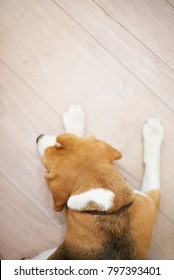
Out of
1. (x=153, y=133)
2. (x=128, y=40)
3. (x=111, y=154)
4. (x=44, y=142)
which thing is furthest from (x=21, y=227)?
(x=128, y=40)

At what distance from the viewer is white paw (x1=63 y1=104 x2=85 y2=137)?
8.13 ft

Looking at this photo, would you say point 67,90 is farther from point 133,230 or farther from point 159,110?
point 133,230

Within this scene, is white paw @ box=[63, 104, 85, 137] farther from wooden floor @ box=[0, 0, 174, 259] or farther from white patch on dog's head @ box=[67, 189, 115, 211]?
white patch on dog's head @ box=[67, 189, 115, 211]

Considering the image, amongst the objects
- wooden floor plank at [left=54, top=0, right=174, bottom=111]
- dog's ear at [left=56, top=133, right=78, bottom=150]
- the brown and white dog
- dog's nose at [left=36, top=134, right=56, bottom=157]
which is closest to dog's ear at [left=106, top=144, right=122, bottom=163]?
the brown and white dog

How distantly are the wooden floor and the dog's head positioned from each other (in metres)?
0.51

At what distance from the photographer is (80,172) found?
1906mm

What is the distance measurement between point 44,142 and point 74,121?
0.32 m

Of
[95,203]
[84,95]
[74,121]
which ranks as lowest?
[95,203]

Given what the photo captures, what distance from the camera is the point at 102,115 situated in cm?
255

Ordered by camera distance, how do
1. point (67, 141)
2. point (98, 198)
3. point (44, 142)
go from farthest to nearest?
point (44, 142) < point (67, 141) < point (98, 198)

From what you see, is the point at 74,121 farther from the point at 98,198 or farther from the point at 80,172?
the point at 98,198

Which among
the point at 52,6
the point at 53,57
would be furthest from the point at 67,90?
the point at 52,6

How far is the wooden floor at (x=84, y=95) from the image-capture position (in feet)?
8.32
